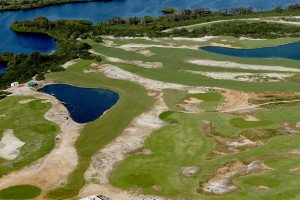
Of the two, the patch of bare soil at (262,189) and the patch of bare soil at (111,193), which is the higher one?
the patch of bare soil at (262,189)

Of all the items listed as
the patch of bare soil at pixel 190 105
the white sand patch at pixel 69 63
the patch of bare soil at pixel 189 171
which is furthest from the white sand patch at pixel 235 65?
the patch of bare soil at pixel 189 171

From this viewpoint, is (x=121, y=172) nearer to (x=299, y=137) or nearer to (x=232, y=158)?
(x=232, y=158)

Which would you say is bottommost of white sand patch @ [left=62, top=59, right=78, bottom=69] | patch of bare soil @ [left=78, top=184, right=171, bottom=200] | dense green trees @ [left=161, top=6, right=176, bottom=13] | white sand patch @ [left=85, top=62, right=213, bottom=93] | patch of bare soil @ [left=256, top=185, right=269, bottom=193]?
patch of bare soil @ [left=78, top=184, right=171, bottom=200]

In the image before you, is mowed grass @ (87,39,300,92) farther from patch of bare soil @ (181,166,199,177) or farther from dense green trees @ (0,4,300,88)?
patch of bare soil @ (181,166,199,177)

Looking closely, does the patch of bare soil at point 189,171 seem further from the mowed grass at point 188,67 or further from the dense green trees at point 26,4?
the dense green trees at point 26,4

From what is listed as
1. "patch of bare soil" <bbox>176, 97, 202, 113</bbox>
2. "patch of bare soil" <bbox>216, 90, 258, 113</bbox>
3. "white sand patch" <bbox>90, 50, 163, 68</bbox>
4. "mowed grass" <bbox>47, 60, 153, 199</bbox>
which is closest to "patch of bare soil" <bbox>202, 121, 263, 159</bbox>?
"patch of bare soil" <bbox>176, 97, 202, 113</bbox>

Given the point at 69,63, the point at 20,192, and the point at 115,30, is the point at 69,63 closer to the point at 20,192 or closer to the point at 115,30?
the point at 115,30

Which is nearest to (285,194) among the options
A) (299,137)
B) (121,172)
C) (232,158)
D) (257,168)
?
(257,168)

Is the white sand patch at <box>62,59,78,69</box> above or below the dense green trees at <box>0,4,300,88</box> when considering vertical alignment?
below
